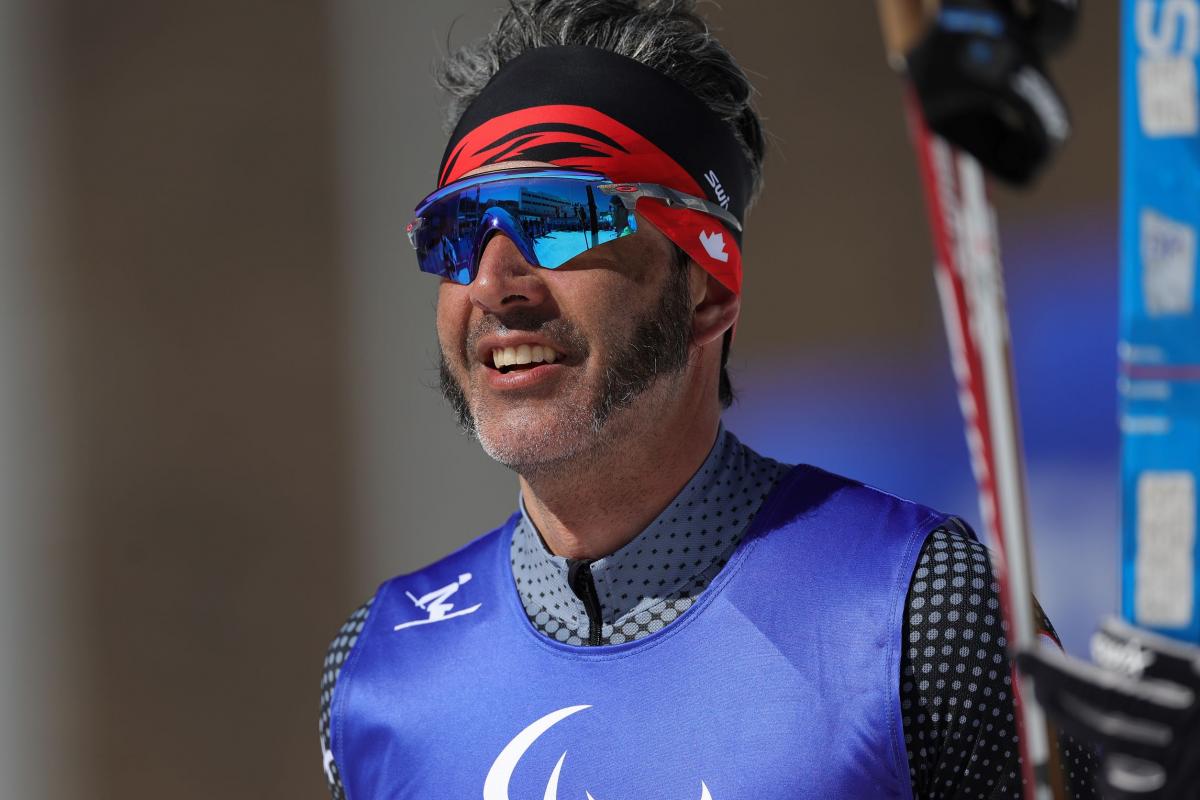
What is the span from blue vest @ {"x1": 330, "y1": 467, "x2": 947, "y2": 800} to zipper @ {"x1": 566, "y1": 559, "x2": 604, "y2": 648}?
0.15 ft

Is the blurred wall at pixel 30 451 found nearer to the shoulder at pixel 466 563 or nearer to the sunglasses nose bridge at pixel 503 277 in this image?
the shoulder at pixel 466 563

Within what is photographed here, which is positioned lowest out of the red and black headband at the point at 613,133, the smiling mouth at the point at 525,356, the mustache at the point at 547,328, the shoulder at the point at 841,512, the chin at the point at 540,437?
the shoulder at the point at 841,512

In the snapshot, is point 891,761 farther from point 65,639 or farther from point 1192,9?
point 65,639

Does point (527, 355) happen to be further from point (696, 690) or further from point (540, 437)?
point (696, 690)

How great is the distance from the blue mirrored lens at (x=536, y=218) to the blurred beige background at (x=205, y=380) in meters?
3.13

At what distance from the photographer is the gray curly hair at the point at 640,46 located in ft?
7.03

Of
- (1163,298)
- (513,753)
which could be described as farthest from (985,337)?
(513,753)

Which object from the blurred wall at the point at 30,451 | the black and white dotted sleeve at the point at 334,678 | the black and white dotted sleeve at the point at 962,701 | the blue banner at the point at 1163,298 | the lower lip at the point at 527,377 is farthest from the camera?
the blurred wall at the point at 30,451

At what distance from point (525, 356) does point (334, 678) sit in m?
0.65

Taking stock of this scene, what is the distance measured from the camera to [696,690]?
1.87m

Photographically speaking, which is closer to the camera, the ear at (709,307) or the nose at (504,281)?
the nose at (504,281)

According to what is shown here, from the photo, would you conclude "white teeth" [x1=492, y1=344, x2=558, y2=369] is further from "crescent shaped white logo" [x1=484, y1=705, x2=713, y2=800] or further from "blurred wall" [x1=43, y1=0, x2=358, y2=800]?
"blurred wall" [x1=43, y1=0, x2=358, y2=800]

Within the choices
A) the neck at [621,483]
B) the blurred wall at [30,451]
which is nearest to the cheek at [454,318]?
the neck at [621,483]

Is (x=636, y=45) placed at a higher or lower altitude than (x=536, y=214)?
higher
